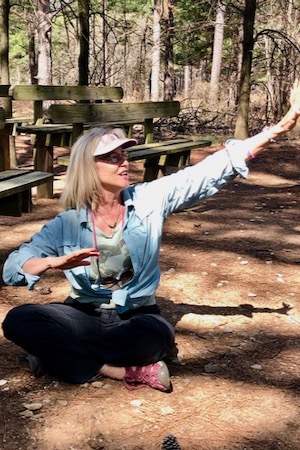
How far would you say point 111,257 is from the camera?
2852 millimetres

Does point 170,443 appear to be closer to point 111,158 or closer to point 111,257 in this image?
point 111,257

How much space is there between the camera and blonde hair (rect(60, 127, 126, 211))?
2746 mm

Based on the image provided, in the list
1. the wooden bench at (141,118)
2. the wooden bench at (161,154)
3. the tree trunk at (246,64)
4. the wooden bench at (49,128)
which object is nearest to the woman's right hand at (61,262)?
the wooden bench at (141,118)

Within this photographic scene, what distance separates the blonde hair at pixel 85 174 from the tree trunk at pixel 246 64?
841 centimetres

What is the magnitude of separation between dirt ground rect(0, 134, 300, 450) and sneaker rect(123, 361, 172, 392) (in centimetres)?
4

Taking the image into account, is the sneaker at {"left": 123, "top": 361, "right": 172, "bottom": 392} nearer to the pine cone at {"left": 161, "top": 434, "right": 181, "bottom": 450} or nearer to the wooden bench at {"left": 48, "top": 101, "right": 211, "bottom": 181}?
the pine cone at {"left": 161, "top": 434, "right": 181, "bottom": 450}

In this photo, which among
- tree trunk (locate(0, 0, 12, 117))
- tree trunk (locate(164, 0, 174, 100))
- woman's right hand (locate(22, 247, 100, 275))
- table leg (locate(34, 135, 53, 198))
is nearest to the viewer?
woman's right hand (locate(22, 247, 100, 275))

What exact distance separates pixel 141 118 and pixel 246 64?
516cm

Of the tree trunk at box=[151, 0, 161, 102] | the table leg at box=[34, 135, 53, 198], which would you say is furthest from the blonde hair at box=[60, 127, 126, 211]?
the tree trunk at box=[151, 0, 161, 102]

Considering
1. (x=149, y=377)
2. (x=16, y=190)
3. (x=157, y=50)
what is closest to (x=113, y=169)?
(x=149, y=377)

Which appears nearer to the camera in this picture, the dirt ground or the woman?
the dirt ground

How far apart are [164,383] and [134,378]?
6.6 inches

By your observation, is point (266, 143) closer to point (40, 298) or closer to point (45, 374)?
point (45, 374)

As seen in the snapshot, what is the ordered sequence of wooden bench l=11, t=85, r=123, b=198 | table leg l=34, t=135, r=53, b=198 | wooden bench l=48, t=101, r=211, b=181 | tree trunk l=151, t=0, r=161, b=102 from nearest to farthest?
wooden bench l=48, t=101, r=211, b=181 → wooden bench l=11, t=85, r=123, b=198 → table leg l=34, t=135, r=53, b=198 → tree trunk l=151, t=0, r=161, b=102
